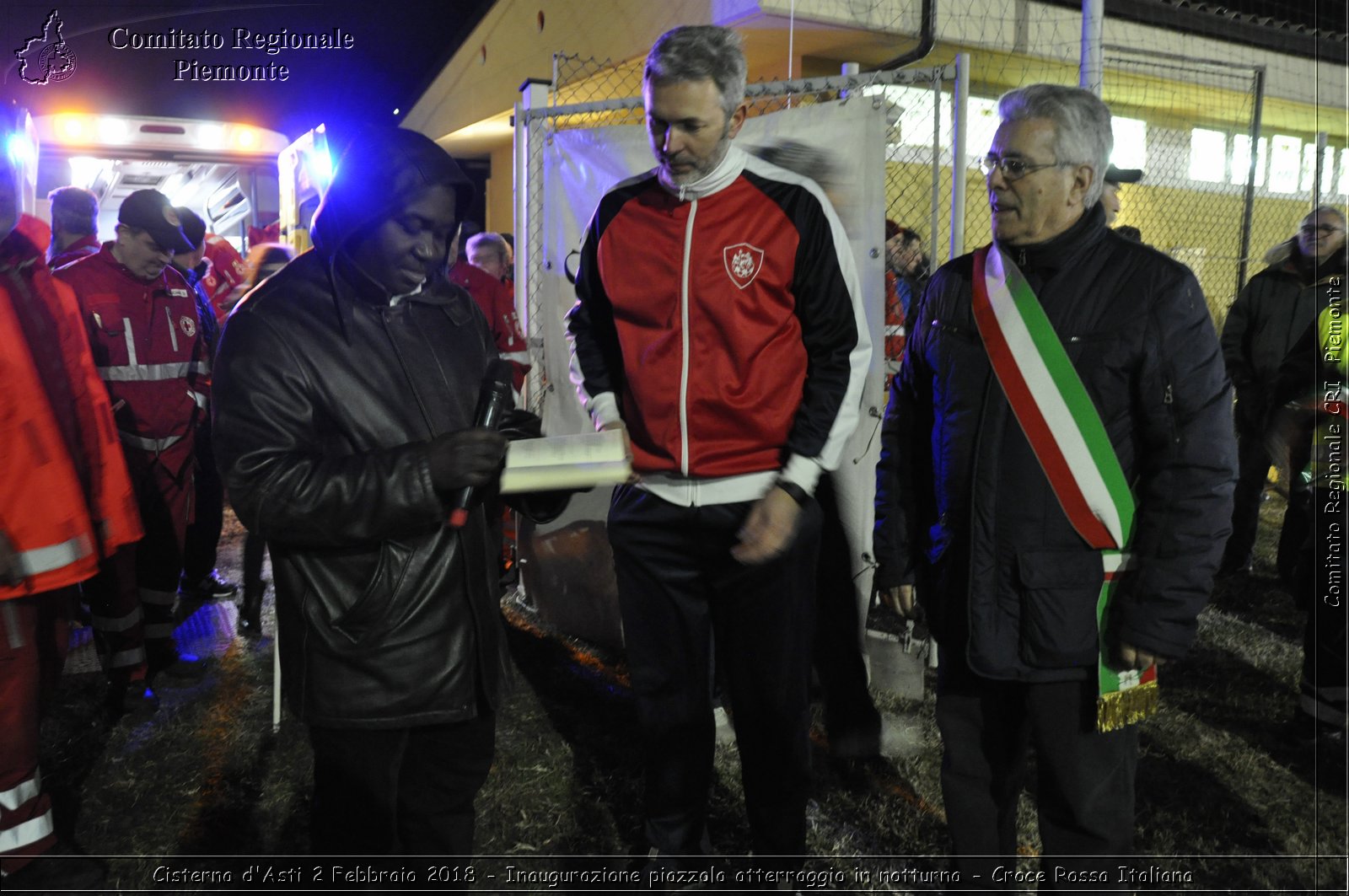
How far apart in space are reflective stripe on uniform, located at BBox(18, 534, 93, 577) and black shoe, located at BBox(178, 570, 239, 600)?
356cm

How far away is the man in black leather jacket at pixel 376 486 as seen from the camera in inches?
75.0

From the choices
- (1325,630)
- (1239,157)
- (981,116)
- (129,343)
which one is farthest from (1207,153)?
(129,343)

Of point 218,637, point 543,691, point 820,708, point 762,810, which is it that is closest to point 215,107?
point 218,637

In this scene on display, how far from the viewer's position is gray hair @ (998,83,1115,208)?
7.40 ft

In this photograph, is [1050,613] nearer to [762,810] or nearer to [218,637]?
[762,810]

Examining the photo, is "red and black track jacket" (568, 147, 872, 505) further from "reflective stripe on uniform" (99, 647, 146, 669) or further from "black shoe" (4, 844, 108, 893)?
"reflective stripe on uniform" (99, 647, 146, 669)

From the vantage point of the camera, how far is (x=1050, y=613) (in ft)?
7.59

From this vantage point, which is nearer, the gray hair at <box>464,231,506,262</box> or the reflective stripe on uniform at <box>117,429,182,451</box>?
the reflective stripe on uniform at <box>117,429,182,451</box>

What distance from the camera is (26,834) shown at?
10.00 ft

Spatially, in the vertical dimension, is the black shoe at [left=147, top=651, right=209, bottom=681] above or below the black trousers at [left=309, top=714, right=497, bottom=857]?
below

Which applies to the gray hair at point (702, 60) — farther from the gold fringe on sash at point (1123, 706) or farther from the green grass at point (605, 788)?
the green grass at point (605, 788)

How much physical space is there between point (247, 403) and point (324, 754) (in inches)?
32.6

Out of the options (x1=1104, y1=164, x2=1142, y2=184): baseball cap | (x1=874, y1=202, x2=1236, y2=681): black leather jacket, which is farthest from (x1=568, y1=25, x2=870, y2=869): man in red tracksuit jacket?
(x1=1104, y1=164, x2=1142, y2=184): baseball cap

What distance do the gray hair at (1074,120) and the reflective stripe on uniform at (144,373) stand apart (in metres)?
4.64
